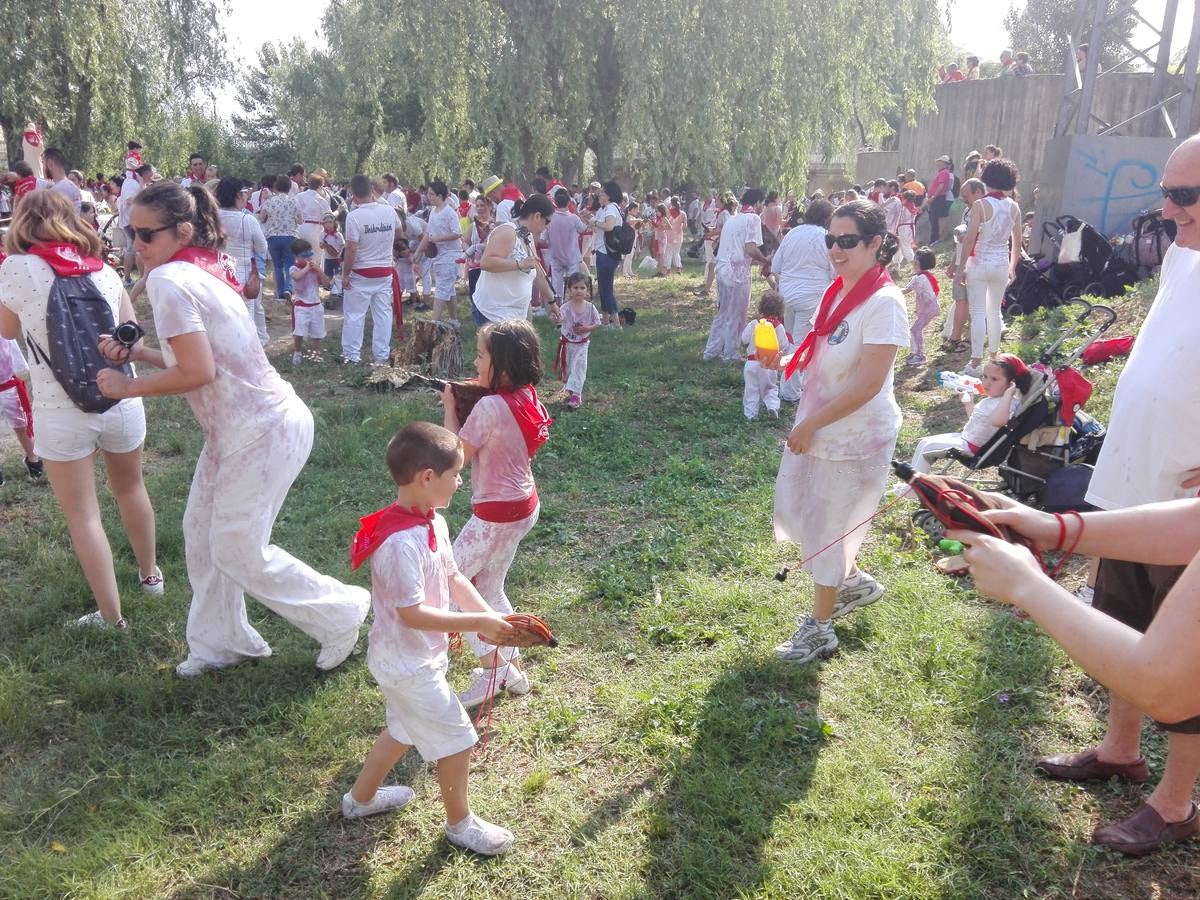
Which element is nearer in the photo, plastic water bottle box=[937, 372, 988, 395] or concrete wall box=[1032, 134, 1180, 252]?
plastic water bottle box=[937, 372, 988, 395]

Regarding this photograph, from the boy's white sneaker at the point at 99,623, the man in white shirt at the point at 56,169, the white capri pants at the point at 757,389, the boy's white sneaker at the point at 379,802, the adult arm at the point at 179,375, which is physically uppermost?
the man in white shirt at the point at 56,169

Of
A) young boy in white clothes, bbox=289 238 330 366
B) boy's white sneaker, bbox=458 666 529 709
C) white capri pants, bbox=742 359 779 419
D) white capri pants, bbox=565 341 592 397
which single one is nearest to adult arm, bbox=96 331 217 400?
boy's white sneaker, bbox=458 666 529 709

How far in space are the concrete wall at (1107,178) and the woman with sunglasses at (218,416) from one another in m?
11.8

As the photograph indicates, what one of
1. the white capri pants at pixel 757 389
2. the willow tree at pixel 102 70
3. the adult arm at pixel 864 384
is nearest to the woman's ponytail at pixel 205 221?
the adult arm at pixel 864 384

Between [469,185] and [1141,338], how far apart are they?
15498 mm

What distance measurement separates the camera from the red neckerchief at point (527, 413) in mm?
3521

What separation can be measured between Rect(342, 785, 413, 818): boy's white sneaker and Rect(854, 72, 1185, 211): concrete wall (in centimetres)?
1925

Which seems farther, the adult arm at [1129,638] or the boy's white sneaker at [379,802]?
the boy's white sneaker at [379,802]

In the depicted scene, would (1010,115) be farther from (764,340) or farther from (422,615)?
(422,615)

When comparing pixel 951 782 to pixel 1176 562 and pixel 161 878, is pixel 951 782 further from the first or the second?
pixel 161 878

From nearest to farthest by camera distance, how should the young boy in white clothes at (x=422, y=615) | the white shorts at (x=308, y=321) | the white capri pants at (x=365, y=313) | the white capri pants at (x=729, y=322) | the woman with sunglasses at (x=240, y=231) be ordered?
the young boy in white clothes at (x=422, y=615) → the woman with sunglasses at (x=240, y=231) → the white capri pants at (x=365, y=313) → the white shorts at (x=308, y=321) → the white capri pants at (x=729, y=322)

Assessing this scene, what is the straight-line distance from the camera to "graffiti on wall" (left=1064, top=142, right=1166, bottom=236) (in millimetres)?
12141

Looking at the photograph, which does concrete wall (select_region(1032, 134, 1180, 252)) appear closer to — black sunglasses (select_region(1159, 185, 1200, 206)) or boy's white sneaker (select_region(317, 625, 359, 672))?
black sunglasses (select_region(1159, 185, 1200, 206))

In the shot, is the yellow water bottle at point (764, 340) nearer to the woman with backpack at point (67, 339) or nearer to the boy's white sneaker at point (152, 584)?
the woman with backpack at point (67, 339)
